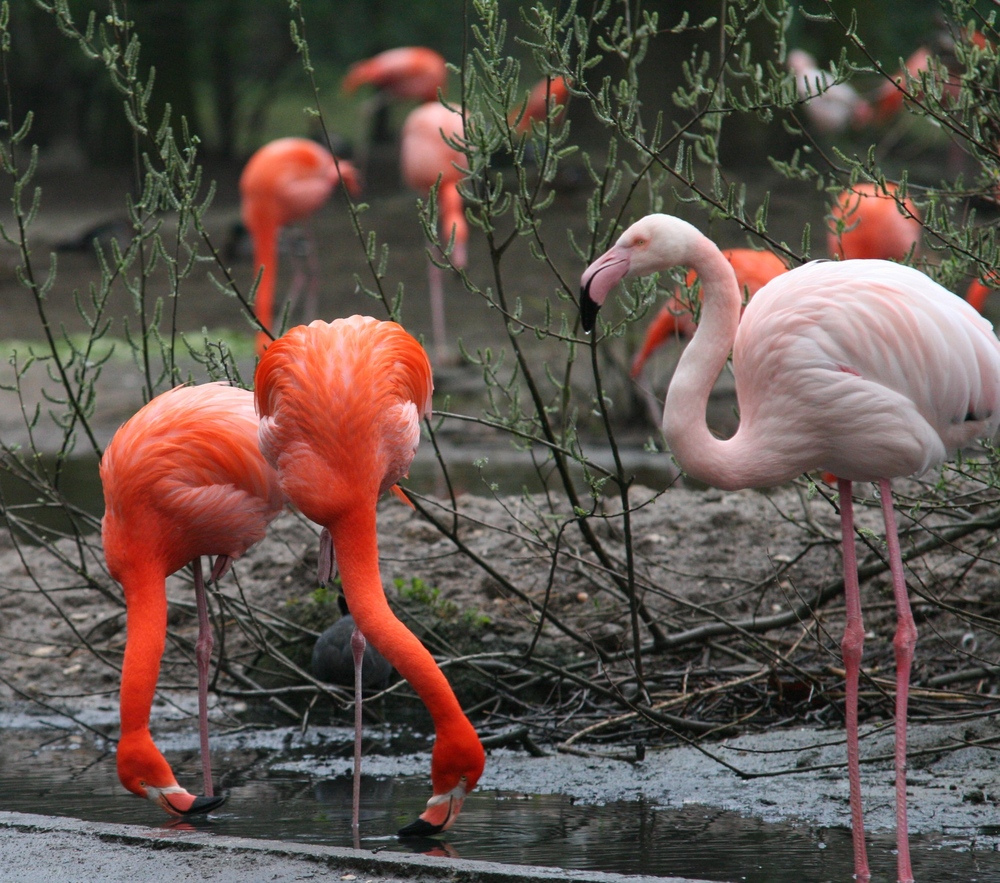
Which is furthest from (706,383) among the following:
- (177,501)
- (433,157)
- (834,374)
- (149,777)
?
(433,157)

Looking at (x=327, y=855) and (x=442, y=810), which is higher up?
(x=442, y=810)

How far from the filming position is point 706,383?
3.36 m

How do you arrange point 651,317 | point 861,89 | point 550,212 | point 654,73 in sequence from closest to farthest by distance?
point 651,317, point 654,73, point 550,212, point 861,89

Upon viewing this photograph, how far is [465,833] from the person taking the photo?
3584 mm

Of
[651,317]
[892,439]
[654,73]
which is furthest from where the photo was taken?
[654,73]

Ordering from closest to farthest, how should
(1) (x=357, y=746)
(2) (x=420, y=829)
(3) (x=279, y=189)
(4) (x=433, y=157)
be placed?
1. (2) (x=420, y=829)
2. (1) (x=357, y=746)
3. (3) (x=279, y=189)
4. (4) (x=433, y=157)

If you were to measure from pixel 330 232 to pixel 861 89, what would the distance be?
8.77m

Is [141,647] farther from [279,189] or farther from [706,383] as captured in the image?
[279,189]

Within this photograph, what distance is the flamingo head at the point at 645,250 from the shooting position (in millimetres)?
3270

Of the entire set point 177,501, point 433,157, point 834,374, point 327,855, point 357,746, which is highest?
point 433,157

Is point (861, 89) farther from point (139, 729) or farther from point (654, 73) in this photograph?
point (139, 729)

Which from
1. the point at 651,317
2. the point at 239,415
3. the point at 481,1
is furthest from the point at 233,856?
the point at 651,317

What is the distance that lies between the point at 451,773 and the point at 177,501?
51.2 inches

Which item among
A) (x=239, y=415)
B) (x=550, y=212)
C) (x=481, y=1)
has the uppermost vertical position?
(x=550, y=212)
